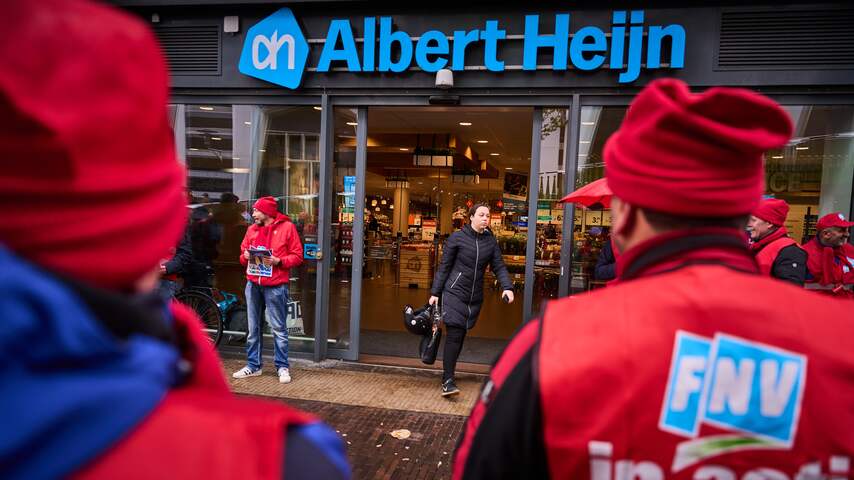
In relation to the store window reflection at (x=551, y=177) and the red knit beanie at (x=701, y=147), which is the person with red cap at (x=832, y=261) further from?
the red knit beanie at (x=701, y=147)

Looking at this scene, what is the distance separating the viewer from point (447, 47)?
19.5ft

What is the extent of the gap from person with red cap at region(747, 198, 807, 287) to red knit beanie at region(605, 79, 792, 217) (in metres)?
4.03

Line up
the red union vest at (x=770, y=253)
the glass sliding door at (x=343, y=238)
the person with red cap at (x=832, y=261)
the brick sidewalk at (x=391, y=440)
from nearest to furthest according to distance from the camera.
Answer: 1. the brick sidewalk at (x=391, y=440)
2. the red union vest at (x=770, y=253)
3. the person with red cap at (x=832, y=261)
4. the glass sliding door at (x=343, y=238)

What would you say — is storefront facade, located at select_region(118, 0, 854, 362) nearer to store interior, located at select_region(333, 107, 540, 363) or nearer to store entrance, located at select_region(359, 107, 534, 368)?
store interior, located at select_region(333, 107, 540, 363)

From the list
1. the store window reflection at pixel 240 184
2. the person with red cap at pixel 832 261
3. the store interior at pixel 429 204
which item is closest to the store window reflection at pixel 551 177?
the store interior at pixel 429 204

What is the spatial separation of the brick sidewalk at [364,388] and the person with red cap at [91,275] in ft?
14.9

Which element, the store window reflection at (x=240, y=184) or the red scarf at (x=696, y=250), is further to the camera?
the store window reflection at (x=240, y=184)

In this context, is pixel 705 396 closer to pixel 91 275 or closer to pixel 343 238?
pixel 91 275

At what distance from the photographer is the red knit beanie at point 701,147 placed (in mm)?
1109

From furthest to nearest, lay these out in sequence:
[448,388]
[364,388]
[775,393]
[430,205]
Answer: [430,205], [364,388], [448,388], [775,393]

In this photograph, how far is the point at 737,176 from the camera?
115cm

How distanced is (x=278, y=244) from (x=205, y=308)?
1910 mm

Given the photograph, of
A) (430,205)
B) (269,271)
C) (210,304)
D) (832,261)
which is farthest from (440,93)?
(430,205)

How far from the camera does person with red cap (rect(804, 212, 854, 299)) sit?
515 centimetres
